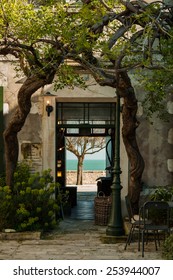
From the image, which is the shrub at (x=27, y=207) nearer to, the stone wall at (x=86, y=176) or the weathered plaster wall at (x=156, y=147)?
the weathered plaster wall at (x=156, y=147)

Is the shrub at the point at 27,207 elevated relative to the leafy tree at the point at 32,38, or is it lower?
lower

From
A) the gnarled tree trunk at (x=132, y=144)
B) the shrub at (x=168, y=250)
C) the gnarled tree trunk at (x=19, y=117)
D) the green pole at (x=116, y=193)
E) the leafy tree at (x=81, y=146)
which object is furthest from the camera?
the leafy tree at (x=81, y=146)

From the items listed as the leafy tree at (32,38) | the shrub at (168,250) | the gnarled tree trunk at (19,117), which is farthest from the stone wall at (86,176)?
the shrub at (168,250)

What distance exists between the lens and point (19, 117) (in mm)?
12250

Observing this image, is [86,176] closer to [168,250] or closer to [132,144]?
[132,144]

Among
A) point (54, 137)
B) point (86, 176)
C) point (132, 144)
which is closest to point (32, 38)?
point (132, 144)

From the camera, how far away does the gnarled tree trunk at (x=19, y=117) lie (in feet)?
38.2

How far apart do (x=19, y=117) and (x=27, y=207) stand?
1.88 metres

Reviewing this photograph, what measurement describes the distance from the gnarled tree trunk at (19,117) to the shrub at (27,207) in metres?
0.40

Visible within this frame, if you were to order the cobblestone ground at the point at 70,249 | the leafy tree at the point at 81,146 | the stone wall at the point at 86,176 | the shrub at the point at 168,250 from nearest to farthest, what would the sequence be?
1. the shrub at the point at 168,250
2. the cobblestone ground at the point at 70,249
3. the stone wall at the point at 86,176
4. the leafy tree at the point at 81,146

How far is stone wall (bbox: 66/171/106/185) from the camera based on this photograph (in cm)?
3056
